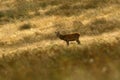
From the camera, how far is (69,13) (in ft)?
136

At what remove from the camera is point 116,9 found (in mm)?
40156

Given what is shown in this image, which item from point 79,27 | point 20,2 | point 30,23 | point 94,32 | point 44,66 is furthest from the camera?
point 20,2

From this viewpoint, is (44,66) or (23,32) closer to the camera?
(44,66)

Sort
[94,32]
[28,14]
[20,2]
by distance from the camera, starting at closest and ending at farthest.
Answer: [94,32]
[28,14]
[20,2]

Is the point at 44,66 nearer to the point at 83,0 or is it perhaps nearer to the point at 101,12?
the point at 101,12

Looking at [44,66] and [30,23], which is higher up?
[44,66]

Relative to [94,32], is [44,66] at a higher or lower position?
higher

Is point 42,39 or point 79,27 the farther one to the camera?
point 79,27

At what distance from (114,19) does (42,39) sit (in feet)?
27.3

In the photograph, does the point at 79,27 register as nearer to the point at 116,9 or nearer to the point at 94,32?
the point at 94,32

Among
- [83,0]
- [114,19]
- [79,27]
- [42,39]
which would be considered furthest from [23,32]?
[83,0]

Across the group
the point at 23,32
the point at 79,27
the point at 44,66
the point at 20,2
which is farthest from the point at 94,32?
the point at 44,66

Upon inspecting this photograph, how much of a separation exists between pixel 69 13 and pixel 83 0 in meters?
4.71

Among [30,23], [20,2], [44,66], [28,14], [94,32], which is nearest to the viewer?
[44,66]
